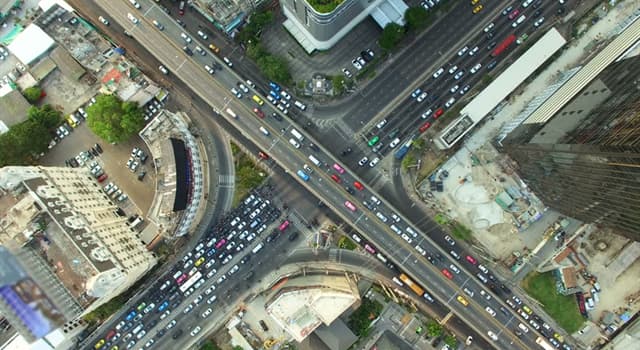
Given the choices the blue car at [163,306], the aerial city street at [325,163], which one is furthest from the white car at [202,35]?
the blue car at [163,306]

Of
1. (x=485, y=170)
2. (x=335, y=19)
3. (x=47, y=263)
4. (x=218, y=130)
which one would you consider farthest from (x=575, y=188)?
(x=47, y=263)

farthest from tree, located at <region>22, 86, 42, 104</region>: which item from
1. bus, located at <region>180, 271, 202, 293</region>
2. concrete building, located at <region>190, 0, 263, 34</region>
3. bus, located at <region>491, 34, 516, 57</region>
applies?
bus, located at <region>491, 34, 516, 57</region>

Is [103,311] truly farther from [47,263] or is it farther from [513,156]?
[513,156]

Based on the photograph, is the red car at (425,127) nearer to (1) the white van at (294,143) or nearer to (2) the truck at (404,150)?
(2) the truck at (404,150)

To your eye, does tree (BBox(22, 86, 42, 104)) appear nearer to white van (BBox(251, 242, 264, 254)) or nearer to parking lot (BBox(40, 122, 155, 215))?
parking lot (BBox(40, 122, 155, 215))

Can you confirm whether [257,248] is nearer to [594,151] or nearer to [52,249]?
[52,249]

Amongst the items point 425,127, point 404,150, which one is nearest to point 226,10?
point 404,150
